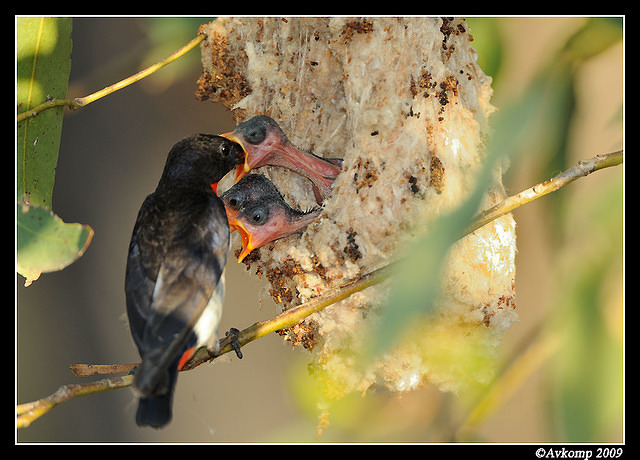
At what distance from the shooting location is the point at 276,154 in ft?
6.33

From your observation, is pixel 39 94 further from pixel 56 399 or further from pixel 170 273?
pixel 56 399

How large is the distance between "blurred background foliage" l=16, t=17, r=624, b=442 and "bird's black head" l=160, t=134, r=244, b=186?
0.40 meters

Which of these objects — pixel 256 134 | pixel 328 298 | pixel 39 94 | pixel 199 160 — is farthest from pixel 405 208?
pixel 39 94

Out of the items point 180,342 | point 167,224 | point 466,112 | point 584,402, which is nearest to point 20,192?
point 167,224

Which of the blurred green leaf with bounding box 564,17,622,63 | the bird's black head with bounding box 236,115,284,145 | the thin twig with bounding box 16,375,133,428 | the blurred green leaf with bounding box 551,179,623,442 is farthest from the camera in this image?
the bird's black head with bounding box 236,115,284,145

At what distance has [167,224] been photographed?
1703mm

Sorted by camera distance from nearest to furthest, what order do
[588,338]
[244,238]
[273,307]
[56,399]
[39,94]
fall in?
[588,338] < [56,399] < [39,94] < [244,238] < [273,307]

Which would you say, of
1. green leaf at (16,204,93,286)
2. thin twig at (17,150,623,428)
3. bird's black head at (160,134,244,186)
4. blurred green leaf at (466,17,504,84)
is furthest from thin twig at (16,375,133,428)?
blurred green leaf at (466,17,504,84)

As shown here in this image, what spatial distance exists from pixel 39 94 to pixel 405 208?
3.37ft

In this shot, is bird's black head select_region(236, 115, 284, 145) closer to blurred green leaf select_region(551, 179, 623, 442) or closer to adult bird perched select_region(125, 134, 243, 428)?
adult bird perched select_region(125, 134, 243, 428)

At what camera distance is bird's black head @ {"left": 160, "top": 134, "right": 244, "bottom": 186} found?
184cm

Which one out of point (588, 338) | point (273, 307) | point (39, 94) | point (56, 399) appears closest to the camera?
point (588, 338)
